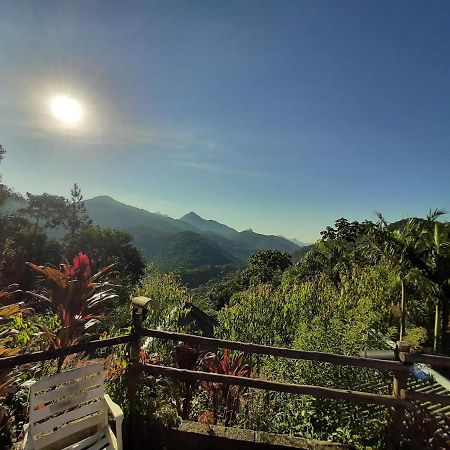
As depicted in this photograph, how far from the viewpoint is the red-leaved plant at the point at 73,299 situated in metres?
3.09

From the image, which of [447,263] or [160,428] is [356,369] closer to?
[160,428]

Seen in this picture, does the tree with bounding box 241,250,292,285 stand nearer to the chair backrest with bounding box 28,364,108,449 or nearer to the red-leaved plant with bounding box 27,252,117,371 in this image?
the red-leaved plant with bounding box 27,252,117,371

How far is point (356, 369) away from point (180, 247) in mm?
153131

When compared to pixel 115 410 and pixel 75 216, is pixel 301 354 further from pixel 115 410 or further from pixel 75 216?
pixel 75 216

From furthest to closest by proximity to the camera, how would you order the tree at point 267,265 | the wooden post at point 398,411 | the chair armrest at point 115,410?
Answer: the tree at point 267,265 → the wooden post at point 398,411 → the chair armrest at point 115,410

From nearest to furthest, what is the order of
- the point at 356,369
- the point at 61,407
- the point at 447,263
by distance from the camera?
the point at 61,407
the point at 356,369
the point at 447,263

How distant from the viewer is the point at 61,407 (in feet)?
8.16

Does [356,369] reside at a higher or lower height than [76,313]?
lower

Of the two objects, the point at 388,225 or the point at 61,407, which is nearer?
the point at 61,407

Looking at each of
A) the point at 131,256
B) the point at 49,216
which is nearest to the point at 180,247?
the point at 49,216

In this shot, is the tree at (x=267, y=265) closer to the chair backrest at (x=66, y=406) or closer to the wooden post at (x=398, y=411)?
the wooden post at (x=398, y=411)

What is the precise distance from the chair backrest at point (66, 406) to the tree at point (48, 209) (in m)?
52.8

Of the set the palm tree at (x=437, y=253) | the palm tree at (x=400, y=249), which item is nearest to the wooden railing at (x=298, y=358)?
Answer: the palm tree at (x=400, y=249)

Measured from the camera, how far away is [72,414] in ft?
8.31
